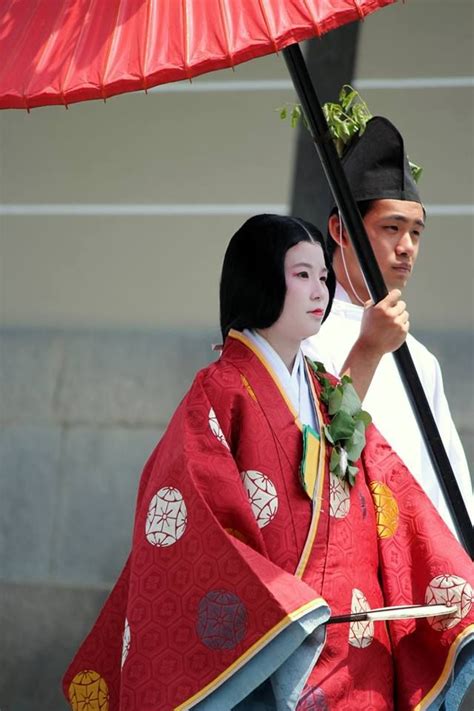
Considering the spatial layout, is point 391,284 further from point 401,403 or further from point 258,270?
point 258,270

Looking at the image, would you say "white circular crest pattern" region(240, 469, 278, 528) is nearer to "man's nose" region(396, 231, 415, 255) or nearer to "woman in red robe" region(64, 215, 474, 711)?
"woman in red robe" region(64, 215, 474, 711)

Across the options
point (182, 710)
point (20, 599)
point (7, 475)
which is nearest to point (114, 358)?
point (7, 475)

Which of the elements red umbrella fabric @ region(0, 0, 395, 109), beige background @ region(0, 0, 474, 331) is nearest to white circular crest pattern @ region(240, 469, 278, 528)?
red umbrella fabric @ region(0, 0, 395, 109)

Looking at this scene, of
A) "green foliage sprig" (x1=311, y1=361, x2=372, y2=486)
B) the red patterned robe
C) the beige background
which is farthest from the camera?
the beige background

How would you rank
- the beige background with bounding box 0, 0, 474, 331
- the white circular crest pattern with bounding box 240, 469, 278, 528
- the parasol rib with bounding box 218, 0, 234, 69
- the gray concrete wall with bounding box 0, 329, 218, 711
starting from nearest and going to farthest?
the parasol rib with bounding box 218, 0, 234, 69 < the white circular crest pattern with bounding box 240, 469, 278, 528 < the beige background with bounding box 0, 0, 474, 331 < the gray concrete wall with bounding box 0, 329, 218, 711

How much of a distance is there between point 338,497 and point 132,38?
851 mm

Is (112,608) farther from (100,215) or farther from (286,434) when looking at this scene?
(100,215)

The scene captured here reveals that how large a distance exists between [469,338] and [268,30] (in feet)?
7.58

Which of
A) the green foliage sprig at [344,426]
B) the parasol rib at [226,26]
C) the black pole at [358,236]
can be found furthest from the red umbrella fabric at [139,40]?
the green foliage sprig at [344,426]

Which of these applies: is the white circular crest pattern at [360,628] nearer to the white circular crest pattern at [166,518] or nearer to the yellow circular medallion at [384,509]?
the yellow circular medallion at [384,509]

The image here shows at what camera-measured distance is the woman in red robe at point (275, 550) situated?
1919mm

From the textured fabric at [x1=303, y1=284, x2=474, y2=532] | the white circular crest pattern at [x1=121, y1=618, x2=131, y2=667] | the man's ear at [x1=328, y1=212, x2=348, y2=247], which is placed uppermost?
the man's ear at [x1=328, y1=212, x2=348, y2=247]

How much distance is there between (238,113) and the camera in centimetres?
418

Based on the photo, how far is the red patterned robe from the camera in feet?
6.27
